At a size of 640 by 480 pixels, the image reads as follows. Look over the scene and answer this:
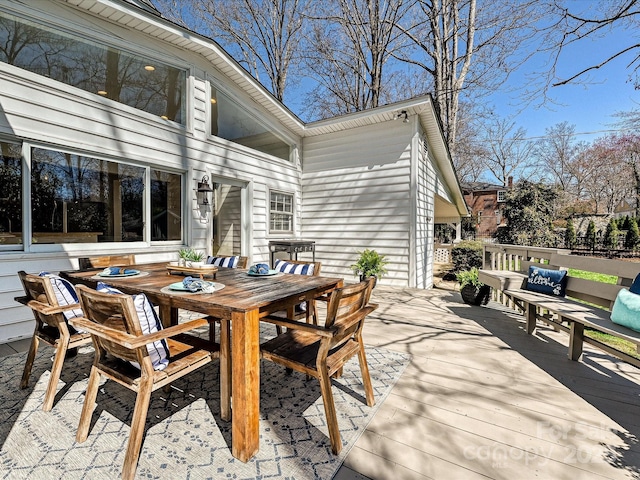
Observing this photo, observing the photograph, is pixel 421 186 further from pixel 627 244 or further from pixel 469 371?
pixel 627 244

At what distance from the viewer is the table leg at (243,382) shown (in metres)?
1.60

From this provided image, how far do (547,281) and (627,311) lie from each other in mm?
1268

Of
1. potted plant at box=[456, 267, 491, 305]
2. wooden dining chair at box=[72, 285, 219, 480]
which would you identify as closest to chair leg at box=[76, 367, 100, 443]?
wooden dining chair at box=[72, 285, 219, 480]

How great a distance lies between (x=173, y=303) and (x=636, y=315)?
3364mm

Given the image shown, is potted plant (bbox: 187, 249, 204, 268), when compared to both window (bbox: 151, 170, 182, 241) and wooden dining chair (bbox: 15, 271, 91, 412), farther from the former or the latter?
window (bbox: 151, 170, 182, 241)

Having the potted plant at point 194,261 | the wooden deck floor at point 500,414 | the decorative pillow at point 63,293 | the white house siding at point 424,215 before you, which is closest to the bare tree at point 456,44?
the white house siding at point 424,215

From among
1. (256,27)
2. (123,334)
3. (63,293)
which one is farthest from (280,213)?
(256,27)

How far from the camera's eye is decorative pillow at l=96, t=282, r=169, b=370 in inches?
62.2

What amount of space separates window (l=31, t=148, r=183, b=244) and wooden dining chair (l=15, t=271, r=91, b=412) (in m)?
1.74

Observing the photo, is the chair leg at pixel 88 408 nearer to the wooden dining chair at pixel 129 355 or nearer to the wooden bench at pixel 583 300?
the wooden dining chair at pixel 129 355

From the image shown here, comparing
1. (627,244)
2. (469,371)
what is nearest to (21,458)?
(469,371)

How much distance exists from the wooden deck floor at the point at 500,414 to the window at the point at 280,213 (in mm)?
4038

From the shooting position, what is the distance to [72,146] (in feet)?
12.1

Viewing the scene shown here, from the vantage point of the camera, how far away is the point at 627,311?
234 cm
